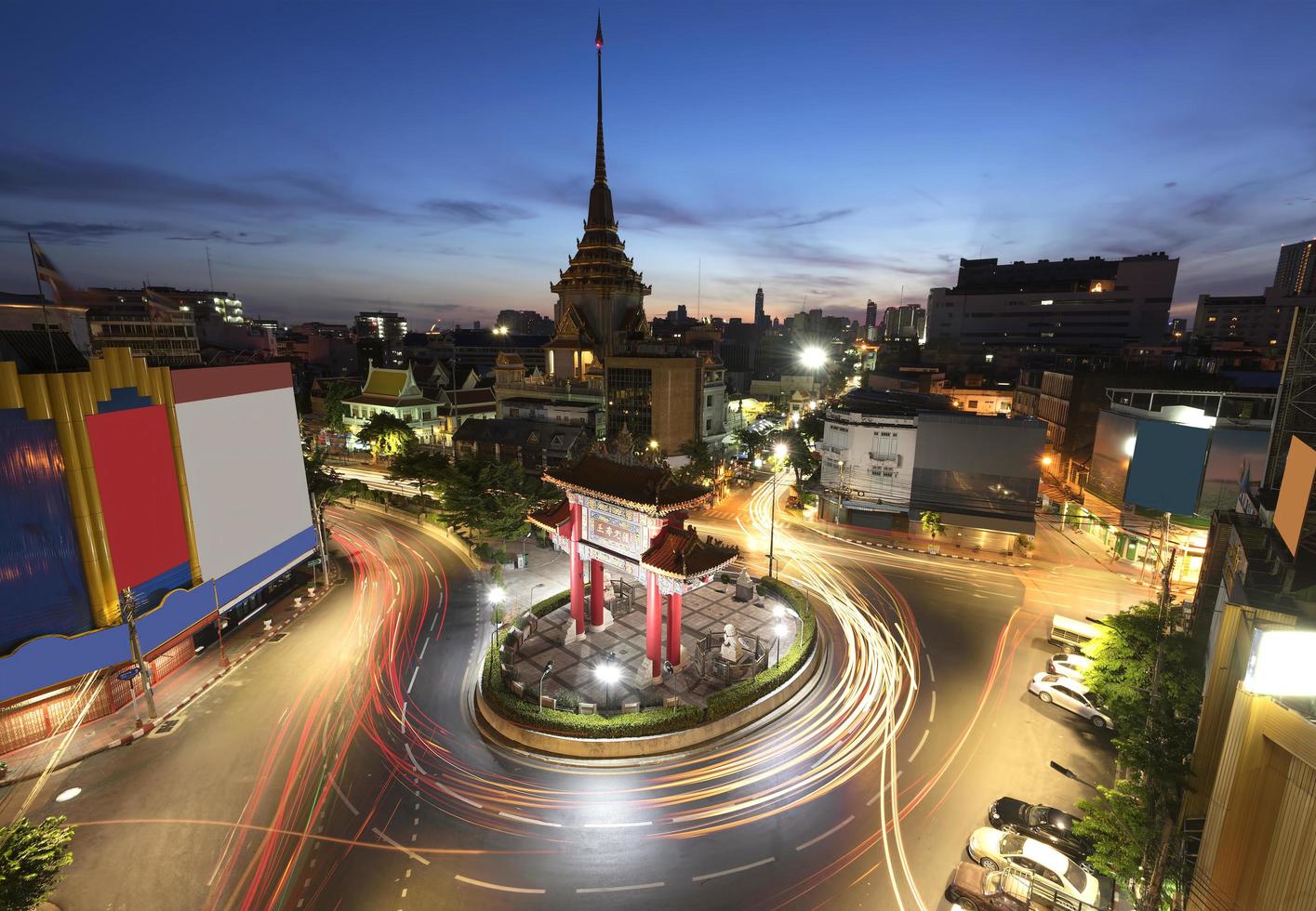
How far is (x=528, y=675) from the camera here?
26281 millimetres

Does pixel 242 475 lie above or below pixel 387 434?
above

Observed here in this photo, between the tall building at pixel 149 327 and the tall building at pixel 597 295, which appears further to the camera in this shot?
the tall building at pixel 597 295

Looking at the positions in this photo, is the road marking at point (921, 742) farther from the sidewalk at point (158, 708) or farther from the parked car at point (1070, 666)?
the sidewalk at point (158, 708)

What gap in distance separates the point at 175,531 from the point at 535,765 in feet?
65.0

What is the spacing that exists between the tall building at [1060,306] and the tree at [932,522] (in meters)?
70.7

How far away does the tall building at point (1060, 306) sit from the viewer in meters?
99.1

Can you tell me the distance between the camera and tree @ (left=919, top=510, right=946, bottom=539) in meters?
44.5

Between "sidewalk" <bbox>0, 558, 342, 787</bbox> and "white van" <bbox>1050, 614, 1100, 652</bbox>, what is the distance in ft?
139

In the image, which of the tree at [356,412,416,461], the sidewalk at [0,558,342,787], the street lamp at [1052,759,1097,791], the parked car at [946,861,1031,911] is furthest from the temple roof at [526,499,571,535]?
the tree at [356,412,416,461]

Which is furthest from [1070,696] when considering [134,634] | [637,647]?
[134,634]

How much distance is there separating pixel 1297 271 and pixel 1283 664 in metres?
224

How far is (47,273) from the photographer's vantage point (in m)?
23.6

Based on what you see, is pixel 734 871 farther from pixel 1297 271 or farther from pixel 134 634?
pixel 1297 271

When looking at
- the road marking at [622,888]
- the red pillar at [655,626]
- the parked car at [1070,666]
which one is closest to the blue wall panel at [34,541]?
the road marking at [622,888]
